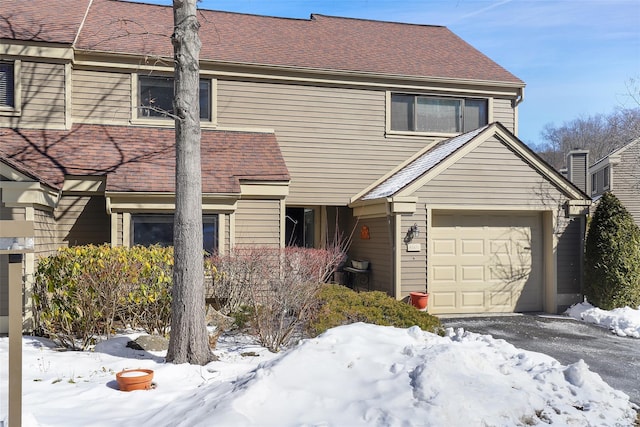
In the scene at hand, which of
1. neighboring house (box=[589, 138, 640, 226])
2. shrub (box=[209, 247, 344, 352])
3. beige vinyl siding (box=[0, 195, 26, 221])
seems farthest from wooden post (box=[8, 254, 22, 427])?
neighboring house (box=[589, 138, 640, 226])

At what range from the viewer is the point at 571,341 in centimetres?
884

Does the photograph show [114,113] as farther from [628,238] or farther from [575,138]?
[575,138]

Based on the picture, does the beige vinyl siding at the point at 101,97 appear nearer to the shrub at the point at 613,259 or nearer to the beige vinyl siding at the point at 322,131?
the beige vinyl siding at the point at 322,131

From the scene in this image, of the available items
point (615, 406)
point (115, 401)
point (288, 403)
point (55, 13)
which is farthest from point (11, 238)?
point (55, 13)

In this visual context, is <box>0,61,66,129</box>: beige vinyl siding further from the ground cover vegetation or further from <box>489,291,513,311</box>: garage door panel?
<box>489,291,513,311</box>: garage door panel

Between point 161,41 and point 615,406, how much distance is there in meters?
12.1

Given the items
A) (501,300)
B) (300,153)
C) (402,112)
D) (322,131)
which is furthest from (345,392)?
(402,112)

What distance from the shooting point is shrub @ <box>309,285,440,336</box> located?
7.17 m

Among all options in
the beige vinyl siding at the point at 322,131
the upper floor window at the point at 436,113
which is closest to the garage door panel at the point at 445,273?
the beige vinyl siding at the point at 322,131

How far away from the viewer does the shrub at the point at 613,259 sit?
35.0 feet

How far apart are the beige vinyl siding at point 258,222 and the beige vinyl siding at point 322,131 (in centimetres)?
172

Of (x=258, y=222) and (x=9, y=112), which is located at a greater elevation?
(x=9, y=112)

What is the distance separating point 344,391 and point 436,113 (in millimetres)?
10287

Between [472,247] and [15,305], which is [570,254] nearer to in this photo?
[472,247]
